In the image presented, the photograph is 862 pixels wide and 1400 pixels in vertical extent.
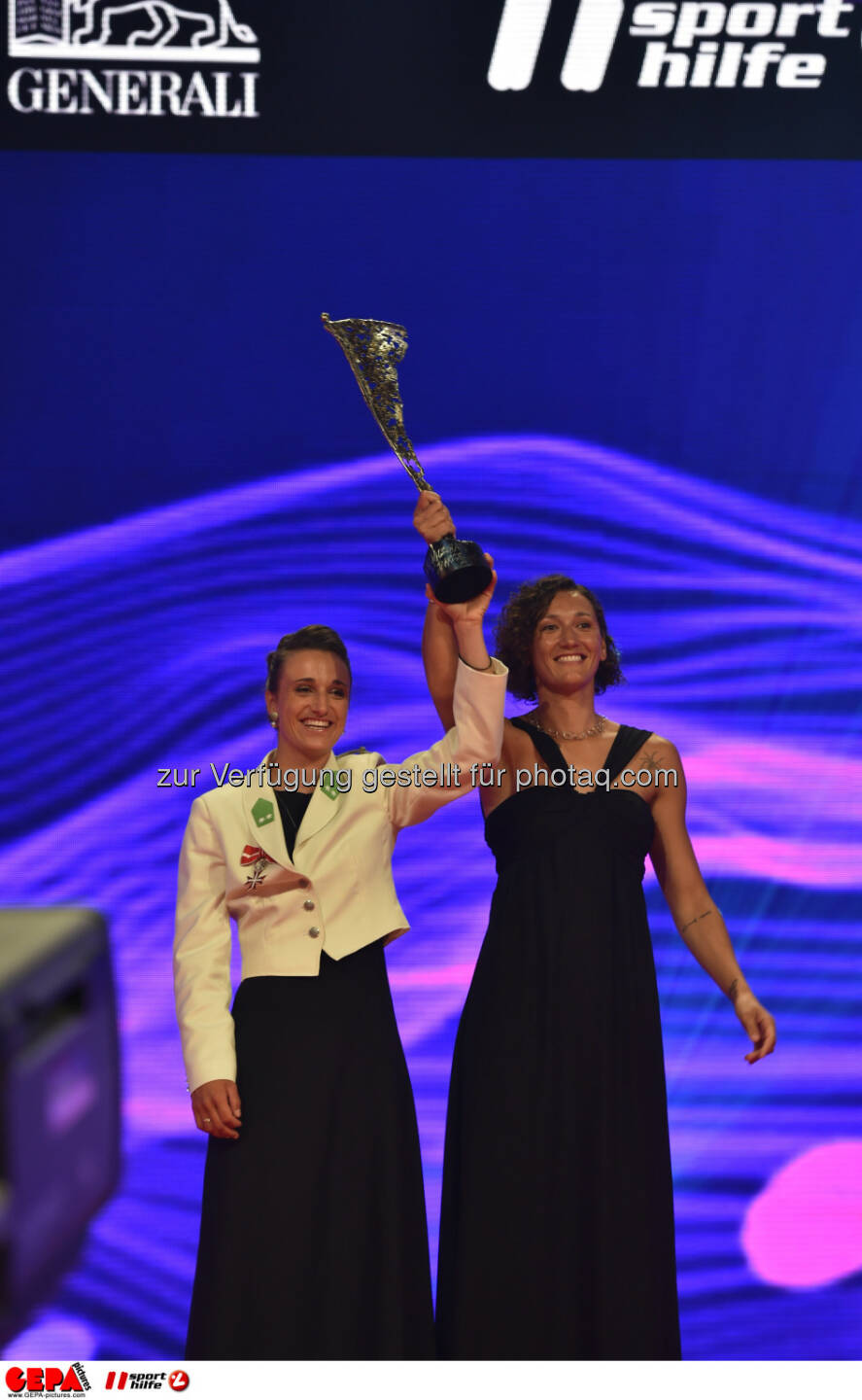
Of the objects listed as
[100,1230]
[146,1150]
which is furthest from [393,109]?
[100,1230]

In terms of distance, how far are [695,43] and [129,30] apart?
1.40m

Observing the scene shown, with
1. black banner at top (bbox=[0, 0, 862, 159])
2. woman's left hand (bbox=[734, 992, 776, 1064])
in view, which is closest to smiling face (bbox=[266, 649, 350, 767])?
woman's left hand (bbox=[734, 992, 776, 1064])

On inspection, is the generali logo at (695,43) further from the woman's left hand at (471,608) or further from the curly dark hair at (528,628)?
the woman's left hand at (471,608)

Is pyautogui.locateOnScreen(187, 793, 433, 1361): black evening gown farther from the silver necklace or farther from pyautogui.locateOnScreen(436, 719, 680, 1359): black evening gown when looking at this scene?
the silver necklace

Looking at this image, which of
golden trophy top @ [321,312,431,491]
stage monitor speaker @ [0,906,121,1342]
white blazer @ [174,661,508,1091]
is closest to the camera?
stage monitor speaker @ [0,906,121,1342]

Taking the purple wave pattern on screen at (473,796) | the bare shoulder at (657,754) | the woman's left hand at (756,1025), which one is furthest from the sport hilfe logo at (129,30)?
the woman's left hand at (756,1025)

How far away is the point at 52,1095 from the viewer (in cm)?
67

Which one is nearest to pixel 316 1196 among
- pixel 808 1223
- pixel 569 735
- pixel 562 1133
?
pixel 562 1133

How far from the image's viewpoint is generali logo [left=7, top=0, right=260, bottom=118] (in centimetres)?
334

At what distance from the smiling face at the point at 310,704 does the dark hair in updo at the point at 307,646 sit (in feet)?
→ 0.04

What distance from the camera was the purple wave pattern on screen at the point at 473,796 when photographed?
10.3 ft

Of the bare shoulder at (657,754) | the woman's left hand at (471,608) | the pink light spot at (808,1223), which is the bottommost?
the pink light spot at (808,1223)

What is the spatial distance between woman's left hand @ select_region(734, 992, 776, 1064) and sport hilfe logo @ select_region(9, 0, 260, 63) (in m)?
2.52

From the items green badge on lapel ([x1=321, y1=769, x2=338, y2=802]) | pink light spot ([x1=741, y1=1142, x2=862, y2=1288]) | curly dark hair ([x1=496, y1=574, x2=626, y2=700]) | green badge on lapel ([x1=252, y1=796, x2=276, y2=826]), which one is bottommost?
pink light spot ([x1=741, y1=1142, x2=862, y2=1288])
